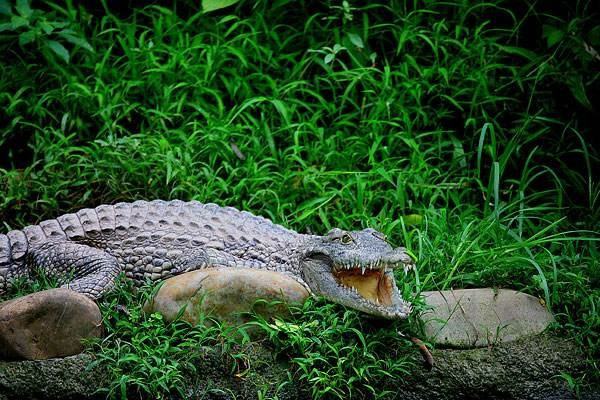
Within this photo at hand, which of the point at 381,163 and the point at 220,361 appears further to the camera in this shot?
the point at 381,163

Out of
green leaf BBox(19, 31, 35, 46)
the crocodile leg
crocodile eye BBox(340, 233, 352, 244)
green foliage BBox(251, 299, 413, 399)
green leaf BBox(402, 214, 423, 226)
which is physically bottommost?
green leaf BBox(402, 214, 423, 226)

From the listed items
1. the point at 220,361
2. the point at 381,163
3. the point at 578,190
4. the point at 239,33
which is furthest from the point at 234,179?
the point at 578,190

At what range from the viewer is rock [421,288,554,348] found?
15.4 feet

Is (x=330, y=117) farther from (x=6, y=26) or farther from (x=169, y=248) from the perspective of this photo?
(x=6, y=26)

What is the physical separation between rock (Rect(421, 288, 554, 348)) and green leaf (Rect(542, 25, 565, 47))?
249cm

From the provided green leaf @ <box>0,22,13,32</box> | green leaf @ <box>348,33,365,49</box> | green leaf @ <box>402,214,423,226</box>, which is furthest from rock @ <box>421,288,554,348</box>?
green leaf @ <box>0,22,13,32</box>

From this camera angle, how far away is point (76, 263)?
5.07m

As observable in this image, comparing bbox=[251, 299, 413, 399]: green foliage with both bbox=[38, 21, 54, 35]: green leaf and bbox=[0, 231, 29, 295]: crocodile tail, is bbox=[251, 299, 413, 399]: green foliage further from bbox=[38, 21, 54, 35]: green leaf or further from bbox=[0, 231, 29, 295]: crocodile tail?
bbox=[38, 21, 54, 35]: green leaf

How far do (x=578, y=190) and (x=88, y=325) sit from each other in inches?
144

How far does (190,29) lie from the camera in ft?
24.0

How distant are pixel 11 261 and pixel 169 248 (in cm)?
95

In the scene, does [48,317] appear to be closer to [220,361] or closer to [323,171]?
[220,361]

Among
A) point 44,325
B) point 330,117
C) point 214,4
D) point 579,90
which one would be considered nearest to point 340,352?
point 44,325

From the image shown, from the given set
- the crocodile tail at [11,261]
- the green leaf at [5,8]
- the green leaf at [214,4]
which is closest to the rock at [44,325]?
the crocodile tail at [11,261]
